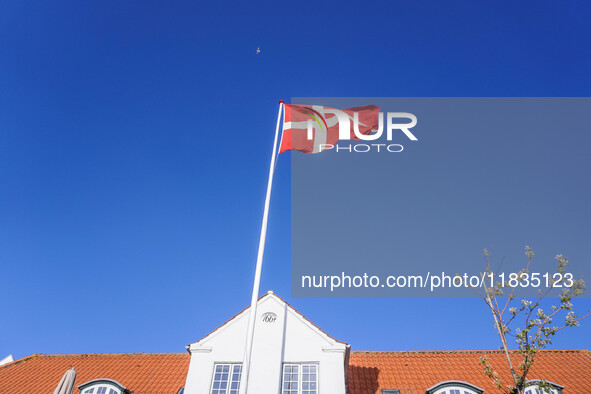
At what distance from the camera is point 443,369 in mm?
24906

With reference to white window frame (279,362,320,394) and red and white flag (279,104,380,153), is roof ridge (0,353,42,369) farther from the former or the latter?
red and white flag (279,104,380,153)

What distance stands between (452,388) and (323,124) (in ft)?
48.5

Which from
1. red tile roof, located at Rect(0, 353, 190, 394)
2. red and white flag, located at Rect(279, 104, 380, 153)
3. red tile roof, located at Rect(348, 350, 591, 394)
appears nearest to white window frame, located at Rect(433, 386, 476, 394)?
red tile roof, located at Rect(348, 350, 591, 394)

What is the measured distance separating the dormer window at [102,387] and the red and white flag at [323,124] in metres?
16.7

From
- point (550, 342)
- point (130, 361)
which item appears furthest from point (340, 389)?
point (130, 361)

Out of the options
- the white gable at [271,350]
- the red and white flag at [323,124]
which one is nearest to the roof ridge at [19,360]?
the white gable at [271,350]

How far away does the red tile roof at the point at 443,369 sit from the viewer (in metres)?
23.3

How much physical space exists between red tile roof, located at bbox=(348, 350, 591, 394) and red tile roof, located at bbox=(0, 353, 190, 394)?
1111cm

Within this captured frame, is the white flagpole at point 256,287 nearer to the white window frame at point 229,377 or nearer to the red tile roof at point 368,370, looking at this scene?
the white window frame at point 229,377

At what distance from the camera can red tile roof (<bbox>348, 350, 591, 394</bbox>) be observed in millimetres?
23312

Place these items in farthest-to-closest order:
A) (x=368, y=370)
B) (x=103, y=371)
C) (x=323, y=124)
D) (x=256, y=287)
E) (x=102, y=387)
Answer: (x=103, y=371) → (x=368, y=370) → (x=102, y=387) → (x=323, y=124) → (x=256, y=287)

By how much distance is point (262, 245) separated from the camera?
1684 centimetres

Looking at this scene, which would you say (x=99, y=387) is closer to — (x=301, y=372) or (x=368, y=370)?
(x=301, y=372)

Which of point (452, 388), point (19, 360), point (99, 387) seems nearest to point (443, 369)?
point (452, 388)
